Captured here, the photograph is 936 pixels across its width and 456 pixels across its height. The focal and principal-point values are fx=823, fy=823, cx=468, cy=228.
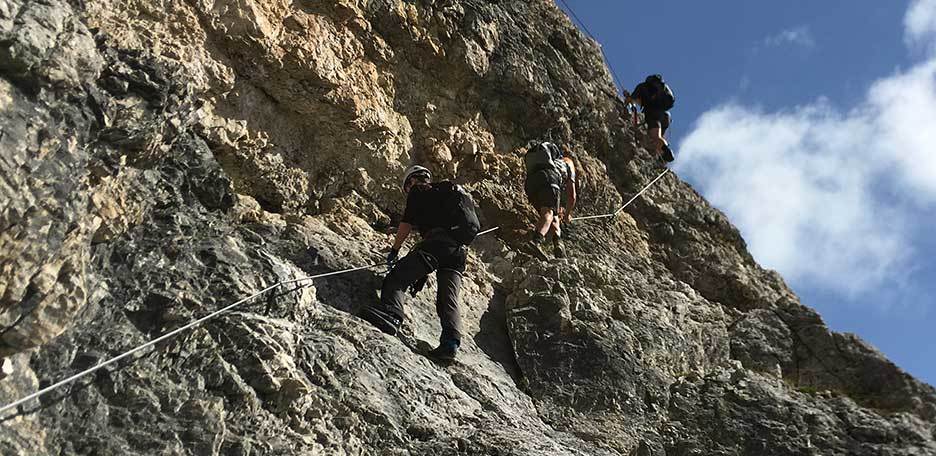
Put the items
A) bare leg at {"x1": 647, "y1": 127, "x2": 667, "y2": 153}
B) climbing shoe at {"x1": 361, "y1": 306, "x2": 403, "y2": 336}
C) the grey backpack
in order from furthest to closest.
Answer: bare leg at {"x1": 647, "y1": 127, "x2": 667, "y2": 153} < the grey backpack < climbing shoe at {"x1": 361, "y1": 306, "x2": 403, "y2": 336}

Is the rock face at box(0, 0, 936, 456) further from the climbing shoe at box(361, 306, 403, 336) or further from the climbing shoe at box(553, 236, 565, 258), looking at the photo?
the climbing shoe at box(553, 236, 565, 258)

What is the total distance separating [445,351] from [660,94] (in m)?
7.55

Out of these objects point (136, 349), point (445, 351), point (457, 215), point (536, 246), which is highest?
point (536, 246)

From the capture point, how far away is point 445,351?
6.17 meters

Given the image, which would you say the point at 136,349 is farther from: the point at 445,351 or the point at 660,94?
the point at 660,94

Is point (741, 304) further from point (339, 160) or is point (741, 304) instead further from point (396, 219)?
point (339, 160)

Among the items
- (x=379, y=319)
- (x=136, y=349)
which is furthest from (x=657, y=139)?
(x=136, y=349)

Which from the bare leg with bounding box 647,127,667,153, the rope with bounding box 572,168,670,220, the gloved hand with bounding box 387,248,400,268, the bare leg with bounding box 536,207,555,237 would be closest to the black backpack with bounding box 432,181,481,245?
the gloved hand with bounding box 387,248,400,268

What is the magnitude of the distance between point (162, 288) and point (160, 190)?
0.90 meters

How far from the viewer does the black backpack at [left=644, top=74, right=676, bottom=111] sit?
40.3 ft

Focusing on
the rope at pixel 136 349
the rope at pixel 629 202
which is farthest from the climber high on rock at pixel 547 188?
the rope at pixel 136 349

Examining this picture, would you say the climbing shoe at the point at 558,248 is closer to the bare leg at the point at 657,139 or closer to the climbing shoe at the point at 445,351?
the climbing shoe at the point at 445,351

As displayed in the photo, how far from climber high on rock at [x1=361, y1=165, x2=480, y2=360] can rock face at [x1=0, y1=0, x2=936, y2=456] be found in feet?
0.70

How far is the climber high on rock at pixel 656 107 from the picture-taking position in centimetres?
1194
